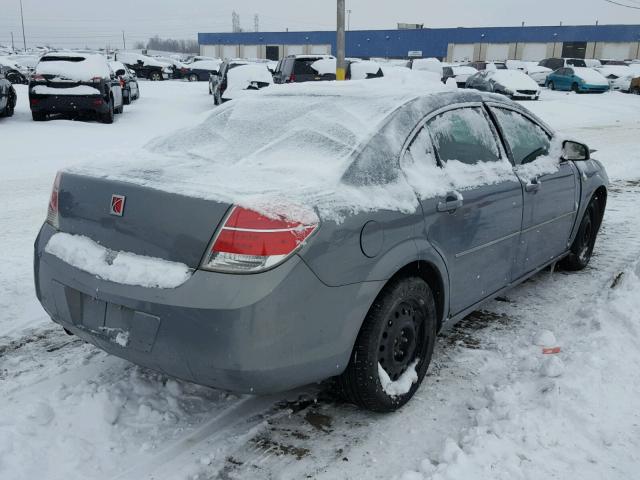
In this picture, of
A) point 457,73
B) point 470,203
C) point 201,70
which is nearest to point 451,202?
point 470,203

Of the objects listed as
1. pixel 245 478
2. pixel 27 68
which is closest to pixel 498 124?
pixel 245 478

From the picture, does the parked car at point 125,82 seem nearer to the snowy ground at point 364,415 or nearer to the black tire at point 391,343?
the snowy ground at point 364,415

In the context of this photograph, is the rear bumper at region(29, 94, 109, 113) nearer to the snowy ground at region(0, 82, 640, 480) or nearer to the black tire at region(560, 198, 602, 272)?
the snowy ground at region(0, 82, 640, 480)

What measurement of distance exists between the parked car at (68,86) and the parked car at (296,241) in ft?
36.5

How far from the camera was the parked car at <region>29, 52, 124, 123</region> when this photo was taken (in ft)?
43.6

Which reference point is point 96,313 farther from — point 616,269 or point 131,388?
point 616,269

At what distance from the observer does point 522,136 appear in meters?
4.09

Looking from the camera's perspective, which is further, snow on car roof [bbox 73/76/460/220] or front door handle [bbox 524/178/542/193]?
front door handle [bbox 524/178/542/193]

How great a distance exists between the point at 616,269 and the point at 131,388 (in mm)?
4166

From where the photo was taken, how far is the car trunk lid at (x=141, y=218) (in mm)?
2402

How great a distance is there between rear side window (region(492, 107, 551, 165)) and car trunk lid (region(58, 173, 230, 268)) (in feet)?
7.42

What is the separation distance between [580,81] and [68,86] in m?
25.3

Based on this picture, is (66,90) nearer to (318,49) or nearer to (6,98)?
(6,98)

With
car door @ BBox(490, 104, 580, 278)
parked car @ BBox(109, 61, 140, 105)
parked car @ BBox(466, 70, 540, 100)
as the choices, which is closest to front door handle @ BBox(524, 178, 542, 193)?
car door @ BBox(490, 104, 580, 278)
